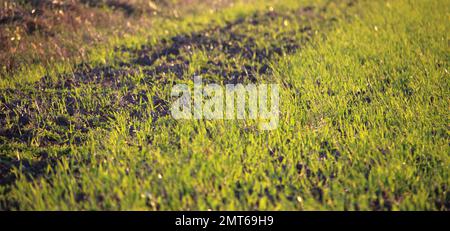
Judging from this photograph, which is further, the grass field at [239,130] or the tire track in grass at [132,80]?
the tire track in grass at [132,80]

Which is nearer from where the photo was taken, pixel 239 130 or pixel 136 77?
pixel 239 130

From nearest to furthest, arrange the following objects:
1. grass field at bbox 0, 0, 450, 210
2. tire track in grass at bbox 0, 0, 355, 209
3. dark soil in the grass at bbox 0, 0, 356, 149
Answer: grass field at bbox 0, 0, 450, 210, tire track in grass at bbox 0, 0, 355, 209, dark soil in the grass at bbox 0, 0, 356, 149

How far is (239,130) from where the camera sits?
11.5ft

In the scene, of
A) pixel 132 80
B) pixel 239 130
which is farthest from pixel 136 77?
pixel 239 130

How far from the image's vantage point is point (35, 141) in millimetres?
3420

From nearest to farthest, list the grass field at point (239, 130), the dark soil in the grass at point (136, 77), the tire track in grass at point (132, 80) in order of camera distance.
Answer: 1. the grass field at point (239, 130)
2. the tire track in grass at point (132, 80)
3. the dark soil in the grass at point (136, 77)

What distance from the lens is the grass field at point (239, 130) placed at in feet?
8.89

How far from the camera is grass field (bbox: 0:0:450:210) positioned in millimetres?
2711

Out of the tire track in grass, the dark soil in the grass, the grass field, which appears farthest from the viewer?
the dark soil in the grass

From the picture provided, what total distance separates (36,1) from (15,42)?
161 centimetres

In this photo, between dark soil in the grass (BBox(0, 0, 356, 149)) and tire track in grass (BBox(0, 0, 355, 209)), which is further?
dark soil in the grass (BBox(0, 0, 356, 149))

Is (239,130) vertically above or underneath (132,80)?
underneath

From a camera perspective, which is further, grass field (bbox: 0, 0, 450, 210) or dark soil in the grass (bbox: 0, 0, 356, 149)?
dark soil in the grass (bbox: 0, 0, 356, 149)

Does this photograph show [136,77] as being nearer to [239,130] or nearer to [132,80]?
[132,80]
